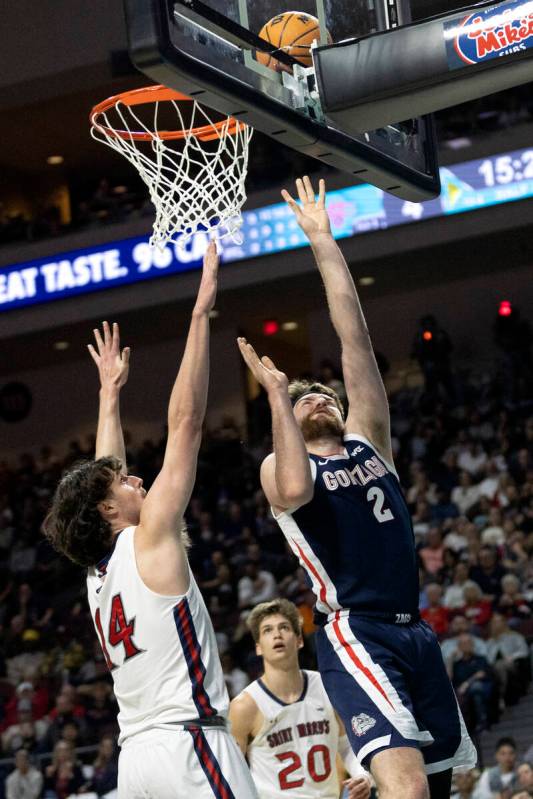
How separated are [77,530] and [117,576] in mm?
216

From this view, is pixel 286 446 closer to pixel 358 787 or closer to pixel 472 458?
pixel 358 787

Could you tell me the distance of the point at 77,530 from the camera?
13.0ft

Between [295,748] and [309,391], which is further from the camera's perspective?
[295,748]

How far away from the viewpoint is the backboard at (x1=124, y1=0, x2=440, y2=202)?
153 inches

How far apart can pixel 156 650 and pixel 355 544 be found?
0.93m

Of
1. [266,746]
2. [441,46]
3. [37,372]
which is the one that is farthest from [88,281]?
[441,46]

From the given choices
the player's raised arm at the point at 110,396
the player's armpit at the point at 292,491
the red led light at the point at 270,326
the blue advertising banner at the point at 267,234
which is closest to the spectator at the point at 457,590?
the blue advertising banner at the point at 267,234

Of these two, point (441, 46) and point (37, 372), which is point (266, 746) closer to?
point (441, 46)

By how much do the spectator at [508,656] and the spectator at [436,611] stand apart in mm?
693

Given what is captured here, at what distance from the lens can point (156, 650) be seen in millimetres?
3820

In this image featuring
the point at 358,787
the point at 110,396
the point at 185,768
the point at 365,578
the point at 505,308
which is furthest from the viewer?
the point at 505,308

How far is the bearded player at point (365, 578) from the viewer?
13.8 ft

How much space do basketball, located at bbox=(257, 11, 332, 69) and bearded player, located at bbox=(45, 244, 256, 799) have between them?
4.21 ft

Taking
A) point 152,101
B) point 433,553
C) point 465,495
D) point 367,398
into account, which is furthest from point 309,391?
point 465,495
